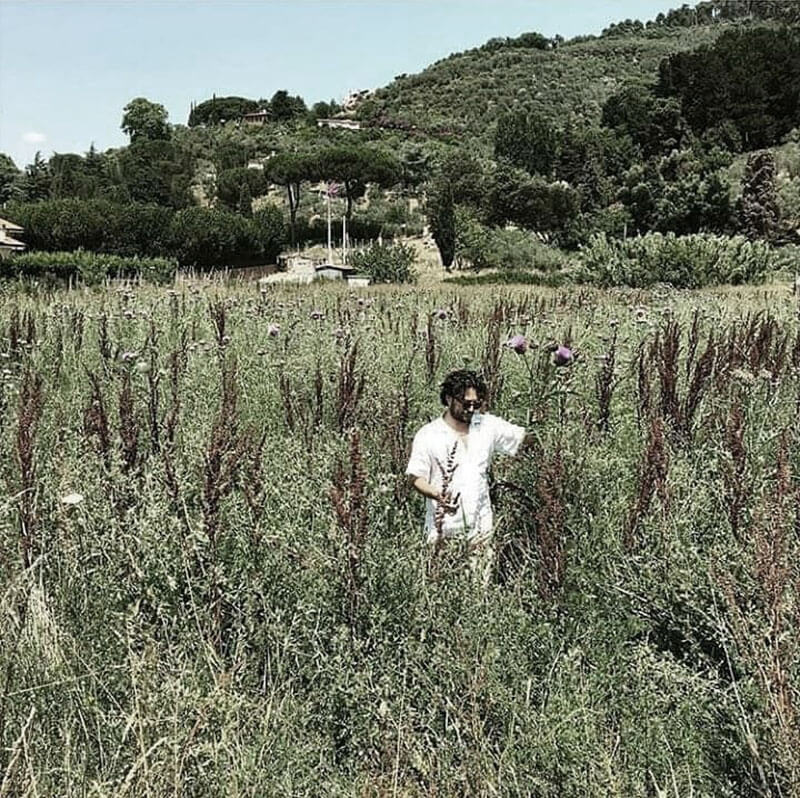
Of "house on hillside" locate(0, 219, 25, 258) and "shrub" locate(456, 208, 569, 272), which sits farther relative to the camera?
"house on hillside" locate(0, 219, 25, 258)

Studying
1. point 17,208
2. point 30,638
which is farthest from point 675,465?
point 17,208

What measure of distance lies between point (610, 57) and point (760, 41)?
46.8 m

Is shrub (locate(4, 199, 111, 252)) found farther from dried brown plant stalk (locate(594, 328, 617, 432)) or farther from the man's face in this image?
the man's face

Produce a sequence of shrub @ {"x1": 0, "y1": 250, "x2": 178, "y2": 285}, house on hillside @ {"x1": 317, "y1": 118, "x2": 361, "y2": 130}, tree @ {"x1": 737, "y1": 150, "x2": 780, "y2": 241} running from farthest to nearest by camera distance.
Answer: house on hillside @ {"x1": 317, "y1": 118, "x2": 361, "y2": 130} < tree @ {"x1": 737, "y1": 150, "x2": 780, "y2": 241} < shrub @ {"x1": 0, "y1": 250, "x2": 178, "y2": 285}

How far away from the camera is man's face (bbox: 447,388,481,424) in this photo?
131 inches

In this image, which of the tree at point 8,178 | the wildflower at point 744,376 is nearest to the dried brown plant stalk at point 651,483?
the wildflower at point 744,376

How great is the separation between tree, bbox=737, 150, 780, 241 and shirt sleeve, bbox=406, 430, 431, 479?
30114 millimetres

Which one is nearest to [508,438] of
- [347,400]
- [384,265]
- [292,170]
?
[347,400]

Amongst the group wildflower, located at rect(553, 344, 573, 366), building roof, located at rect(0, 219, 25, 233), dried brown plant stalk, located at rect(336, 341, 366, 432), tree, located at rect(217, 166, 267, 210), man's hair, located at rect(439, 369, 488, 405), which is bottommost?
dried brown plant stalk, located at rect(336, 341, 366, 432)

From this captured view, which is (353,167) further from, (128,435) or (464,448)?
(128,435)

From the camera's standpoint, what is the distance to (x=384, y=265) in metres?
26.4

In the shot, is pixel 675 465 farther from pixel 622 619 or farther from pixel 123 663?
pixel 123 663

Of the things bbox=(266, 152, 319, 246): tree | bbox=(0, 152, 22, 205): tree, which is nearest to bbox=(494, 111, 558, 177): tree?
bbox=(266, 152, 319, 246): tree

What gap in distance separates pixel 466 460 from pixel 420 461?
18 cm
